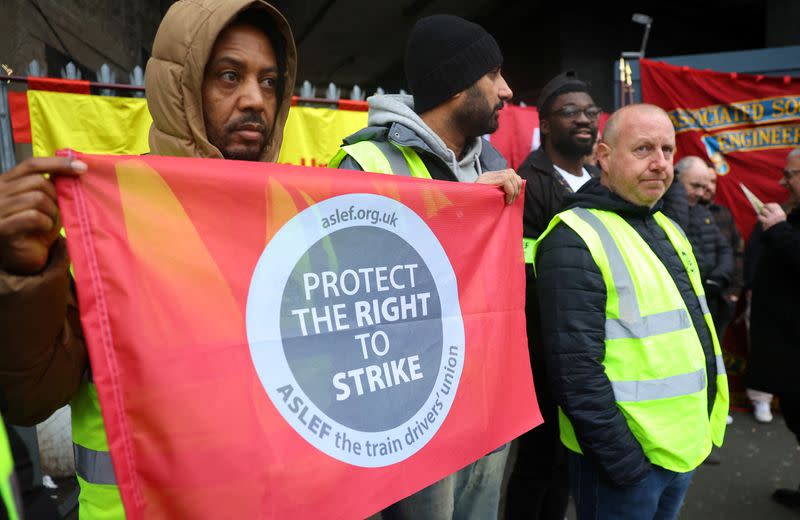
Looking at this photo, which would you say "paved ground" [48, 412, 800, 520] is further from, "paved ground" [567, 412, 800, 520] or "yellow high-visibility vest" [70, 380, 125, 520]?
"yellow high-visibility vest" [70, 380, 125, 520]

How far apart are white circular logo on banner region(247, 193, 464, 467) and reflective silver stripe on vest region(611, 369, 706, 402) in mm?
682

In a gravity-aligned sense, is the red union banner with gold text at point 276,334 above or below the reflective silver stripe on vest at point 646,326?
above

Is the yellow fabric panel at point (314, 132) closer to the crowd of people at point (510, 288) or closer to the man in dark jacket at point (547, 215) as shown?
the man in dark jacket at point (547, 215)

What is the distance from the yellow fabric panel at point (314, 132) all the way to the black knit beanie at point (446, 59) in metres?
2.14

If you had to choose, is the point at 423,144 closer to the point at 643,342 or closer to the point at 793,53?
the point at 643,342

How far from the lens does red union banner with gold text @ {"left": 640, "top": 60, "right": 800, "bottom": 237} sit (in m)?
4.86

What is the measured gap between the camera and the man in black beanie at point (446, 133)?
1.68 metres

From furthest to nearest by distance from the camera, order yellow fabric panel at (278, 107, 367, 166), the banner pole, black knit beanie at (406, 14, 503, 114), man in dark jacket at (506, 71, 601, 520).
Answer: yellow fabric panel at (278, 107, 367, 166), the banner pole, man in dark jacket at (506, 71, 601, 520), black knit beanie at (406, 14, 503, 114)

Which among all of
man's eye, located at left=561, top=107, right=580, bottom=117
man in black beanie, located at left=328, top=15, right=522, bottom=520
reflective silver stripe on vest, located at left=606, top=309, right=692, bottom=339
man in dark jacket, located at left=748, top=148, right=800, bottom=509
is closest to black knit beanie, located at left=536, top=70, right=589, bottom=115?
man's eye, located at left=561, top=107, right=580, bottom=117

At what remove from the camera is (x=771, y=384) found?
3.36 m

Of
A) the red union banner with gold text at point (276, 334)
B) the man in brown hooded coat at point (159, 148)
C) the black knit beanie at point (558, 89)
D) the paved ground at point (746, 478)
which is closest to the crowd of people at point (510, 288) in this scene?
the man in brown hooded coat at point (159, 148)

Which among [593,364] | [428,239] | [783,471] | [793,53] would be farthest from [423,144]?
[793,53]

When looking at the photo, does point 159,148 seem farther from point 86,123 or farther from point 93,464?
point 86,123

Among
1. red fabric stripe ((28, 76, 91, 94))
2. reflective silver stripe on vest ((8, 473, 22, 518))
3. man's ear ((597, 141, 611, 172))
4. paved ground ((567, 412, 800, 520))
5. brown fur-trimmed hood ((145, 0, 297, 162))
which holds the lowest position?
paved ground ((567, 412, 800, 520))
